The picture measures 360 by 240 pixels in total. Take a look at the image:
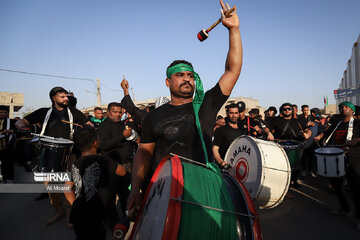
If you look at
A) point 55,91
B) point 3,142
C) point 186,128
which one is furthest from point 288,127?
point 3,142

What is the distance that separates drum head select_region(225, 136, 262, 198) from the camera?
12.5 ft

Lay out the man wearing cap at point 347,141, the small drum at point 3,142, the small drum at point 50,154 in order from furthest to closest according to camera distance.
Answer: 1. the small drum at point 3,142
2. the man wearing cap at point 347,141
3. the small drum at point 50,154

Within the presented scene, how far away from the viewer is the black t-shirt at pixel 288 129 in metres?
6.46

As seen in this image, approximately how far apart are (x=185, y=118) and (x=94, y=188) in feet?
Answer: 5.04

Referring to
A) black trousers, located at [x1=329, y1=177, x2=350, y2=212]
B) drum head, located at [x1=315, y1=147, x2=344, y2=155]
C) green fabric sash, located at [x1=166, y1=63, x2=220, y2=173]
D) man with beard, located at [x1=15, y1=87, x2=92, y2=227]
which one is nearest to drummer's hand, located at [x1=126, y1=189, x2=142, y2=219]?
green fabric sash, located at [x1=166, y1=63, x2=220, y2=173]

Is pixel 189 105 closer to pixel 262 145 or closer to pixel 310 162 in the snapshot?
pixel 262 145

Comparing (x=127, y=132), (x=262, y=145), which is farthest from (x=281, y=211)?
(x=127, y=132)

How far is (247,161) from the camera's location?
161 inches

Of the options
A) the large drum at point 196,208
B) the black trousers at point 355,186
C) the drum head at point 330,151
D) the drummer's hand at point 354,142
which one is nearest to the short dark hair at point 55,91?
the large drum at point 196,208

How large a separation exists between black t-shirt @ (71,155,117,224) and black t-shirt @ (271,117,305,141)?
17.9ft

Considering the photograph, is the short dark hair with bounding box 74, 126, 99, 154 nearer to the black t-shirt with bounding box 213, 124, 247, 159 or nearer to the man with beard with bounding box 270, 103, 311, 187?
the black t-shirt with bounding box 213, 124, 247, 159

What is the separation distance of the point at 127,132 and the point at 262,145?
8.75 feet

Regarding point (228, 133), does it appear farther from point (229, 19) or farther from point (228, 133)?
point (229, 19)

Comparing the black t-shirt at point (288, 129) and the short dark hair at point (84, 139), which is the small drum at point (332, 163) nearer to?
the black t-shirt at point (288, 129)
